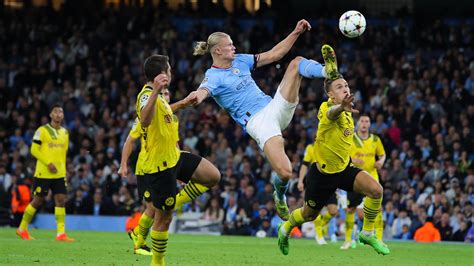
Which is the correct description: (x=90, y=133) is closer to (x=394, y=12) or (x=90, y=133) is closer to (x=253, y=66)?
(x=394, y=12)

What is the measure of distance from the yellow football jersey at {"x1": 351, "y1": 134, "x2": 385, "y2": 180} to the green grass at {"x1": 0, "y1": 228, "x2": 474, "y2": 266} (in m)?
1.62

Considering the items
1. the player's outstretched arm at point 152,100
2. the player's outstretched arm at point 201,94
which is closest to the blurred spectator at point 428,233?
the player's outstretched arm at point 201,94

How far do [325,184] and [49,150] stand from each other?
7.98 meters

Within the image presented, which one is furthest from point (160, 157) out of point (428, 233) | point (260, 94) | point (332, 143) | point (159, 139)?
point (428, 233)

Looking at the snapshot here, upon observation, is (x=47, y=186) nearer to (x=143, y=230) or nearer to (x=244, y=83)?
(x=143, y=230)

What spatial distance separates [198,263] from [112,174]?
47.1ft

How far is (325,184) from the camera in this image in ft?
46.2

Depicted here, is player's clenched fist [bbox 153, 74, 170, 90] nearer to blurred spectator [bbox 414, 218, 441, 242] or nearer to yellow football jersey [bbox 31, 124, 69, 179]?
yellow football jersey [bbox 31, 124, 69, 179]

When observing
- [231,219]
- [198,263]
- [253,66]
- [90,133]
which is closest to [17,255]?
[198,263]

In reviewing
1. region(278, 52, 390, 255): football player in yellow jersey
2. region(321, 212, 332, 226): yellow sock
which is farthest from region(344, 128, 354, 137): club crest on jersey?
→ region(321, 212, 332, 226): yellow sock

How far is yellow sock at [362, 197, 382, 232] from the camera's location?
1436cm

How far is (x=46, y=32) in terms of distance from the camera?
3431 cm

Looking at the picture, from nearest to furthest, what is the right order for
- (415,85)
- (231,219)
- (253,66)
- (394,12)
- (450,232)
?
1. (253,66)
2. (450,232)
3. (231,219)
4. (415,85)
5. (394,12)

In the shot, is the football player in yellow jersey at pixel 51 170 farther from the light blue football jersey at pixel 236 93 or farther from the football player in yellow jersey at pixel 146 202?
the light blue football jersey at pixel 236 93
